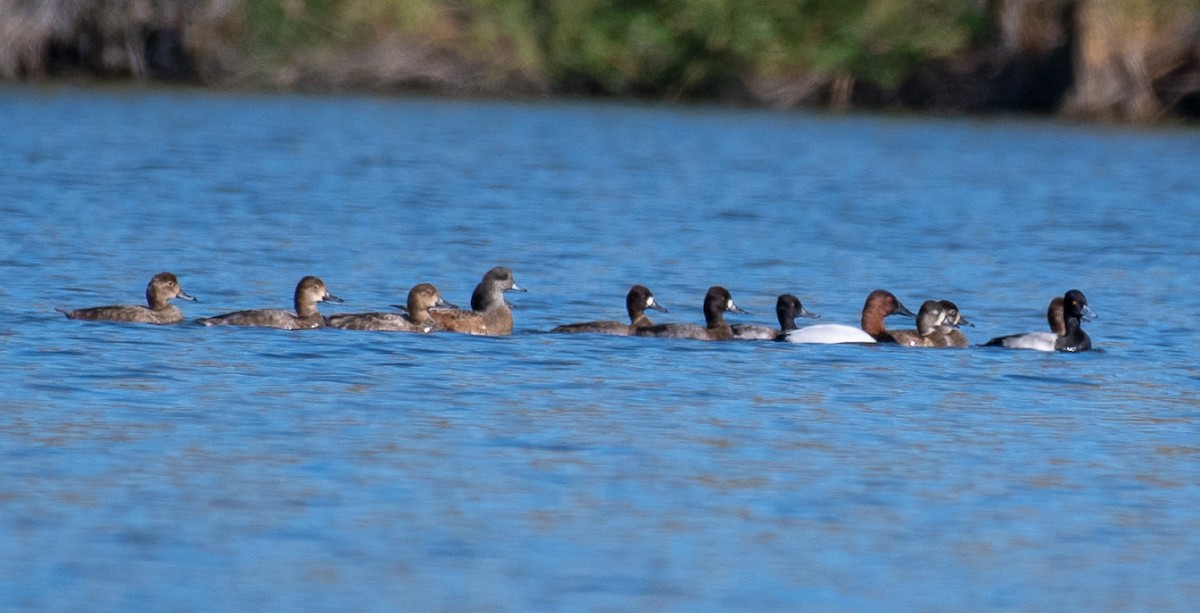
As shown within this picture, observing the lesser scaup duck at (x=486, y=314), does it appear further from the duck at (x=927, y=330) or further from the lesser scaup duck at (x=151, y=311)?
the duck at (x=927, y=330)

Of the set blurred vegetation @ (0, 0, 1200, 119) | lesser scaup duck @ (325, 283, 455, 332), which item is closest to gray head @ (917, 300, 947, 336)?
lesser scaup duck @ (325, 283, 455, 332)

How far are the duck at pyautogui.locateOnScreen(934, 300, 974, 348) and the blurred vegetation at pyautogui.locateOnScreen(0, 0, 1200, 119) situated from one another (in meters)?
22.7

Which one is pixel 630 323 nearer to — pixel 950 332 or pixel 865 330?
pixel 865 330

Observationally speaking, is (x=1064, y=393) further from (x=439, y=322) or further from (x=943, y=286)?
(x=943, y=286)

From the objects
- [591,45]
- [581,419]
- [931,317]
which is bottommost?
[581,419]

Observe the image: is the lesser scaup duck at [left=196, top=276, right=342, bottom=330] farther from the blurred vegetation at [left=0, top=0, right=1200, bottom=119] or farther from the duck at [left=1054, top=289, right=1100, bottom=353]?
the blurred vegetation at [left=0, top=0, right=1200, bottom=119]

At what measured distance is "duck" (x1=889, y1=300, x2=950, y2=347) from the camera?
44.1ft

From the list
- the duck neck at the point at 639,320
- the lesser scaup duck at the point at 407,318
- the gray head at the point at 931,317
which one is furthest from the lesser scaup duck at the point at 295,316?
the gray head at the point at 931,317

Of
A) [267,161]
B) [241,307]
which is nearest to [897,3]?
[267,161]

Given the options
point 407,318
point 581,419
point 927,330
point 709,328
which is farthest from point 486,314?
point 581,419

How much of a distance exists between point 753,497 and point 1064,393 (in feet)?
11.8

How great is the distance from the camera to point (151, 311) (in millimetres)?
13234

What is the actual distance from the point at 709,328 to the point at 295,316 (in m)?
2.51

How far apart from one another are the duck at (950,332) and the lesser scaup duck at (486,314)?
2.62 m
